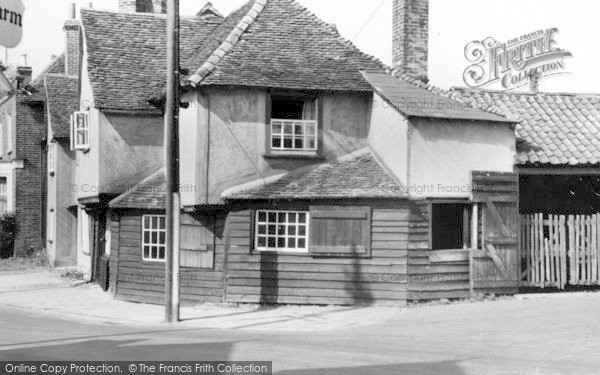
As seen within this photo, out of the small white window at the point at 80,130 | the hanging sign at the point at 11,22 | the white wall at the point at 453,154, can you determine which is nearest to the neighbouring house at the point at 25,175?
the small white window at the point at 80,130

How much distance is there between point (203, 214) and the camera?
21.0 meters

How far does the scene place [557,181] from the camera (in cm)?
2289

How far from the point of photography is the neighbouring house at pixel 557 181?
20141 millimetres

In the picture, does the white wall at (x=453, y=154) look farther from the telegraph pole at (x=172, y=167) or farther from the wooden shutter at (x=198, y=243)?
the telegraph pole at (x=172, y=167)

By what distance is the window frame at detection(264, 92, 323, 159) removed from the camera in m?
20.5

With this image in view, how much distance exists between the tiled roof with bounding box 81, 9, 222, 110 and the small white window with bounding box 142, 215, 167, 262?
3575 millimetres

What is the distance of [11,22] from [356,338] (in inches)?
348

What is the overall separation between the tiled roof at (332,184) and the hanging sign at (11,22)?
1197cm

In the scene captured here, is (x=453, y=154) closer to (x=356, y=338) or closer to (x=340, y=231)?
(x=340, y=231)

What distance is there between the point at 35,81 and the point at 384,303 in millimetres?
23394

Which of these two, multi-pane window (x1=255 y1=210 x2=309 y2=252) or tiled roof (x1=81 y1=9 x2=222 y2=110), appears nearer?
multi-pane window (x1=255 y1=210 x2=309 y2=252)

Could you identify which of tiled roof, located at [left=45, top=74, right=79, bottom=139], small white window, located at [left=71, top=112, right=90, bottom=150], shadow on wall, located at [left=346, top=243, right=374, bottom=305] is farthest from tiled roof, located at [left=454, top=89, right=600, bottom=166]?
tiled roof, located at [left=45, top=74, right=79, bottom=139]

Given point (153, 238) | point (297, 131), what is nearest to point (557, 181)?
point (297, 131)

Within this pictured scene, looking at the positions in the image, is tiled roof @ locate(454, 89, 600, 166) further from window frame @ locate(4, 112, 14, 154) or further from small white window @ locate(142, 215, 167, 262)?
window frame @ locate(4, 112, 14, 154)
